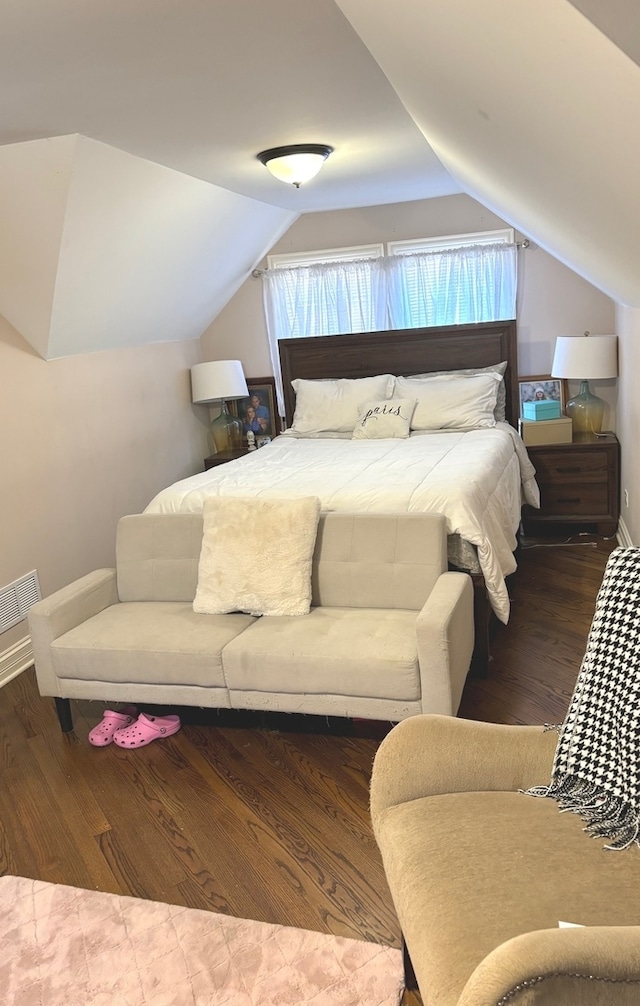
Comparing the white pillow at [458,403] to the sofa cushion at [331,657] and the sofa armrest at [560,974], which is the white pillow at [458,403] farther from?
the sofa armrest at [560,974]

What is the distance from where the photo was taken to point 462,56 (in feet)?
5.50

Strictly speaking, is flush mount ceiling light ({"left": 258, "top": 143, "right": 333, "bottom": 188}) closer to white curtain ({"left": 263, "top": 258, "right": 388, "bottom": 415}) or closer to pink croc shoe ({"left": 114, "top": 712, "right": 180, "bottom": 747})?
white curtain ({"left": 263, "top": 258, "right": 388, "bottom": 415})

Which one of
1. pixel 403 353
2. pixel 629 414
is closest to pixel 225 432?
pixel 403 353

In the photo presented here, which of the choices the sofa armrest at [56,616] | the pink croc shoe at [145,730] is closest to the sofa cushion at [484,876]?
the pink croc shoe at [145,730]

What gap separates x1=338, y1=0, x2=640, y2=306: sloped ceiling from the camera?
4.05ft

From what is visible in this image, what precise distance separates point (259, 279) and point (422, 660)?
3888mm

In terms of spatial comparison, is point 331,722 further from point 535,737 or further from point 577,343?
point 577,343

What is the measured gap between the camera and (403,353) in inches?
208

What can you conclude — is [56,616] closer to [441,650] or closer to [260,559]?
[260,559]

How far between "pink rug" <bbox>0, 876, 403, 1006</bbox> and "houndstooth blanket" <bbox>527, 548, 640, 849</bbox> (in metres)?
0.61

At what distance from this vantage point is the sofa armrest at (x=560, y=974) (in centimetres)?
110

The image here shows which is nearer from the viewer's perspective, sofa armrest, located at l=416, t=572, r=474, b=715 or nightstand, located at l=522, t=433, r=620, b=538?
sofa armrest, located at l=416, t=572, r=474, b=715

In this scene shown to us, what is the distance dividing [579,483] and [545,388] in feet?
2.58

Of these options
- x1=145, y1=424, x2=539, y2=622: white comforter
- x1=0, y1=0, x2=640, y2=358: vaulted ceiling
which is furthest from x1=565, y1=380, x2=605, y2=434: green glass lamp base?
x1=0, y1=0, x2=640, y2=358: vaulted ceiling
